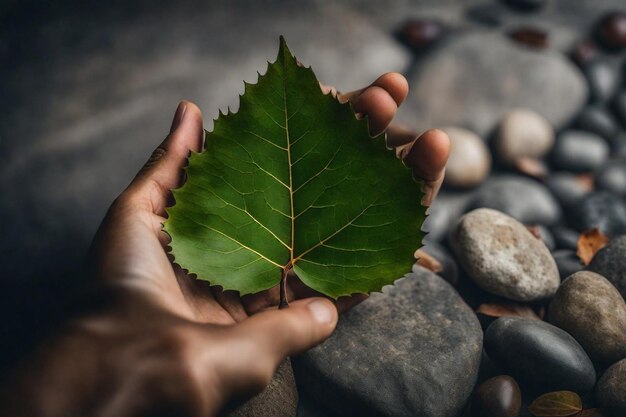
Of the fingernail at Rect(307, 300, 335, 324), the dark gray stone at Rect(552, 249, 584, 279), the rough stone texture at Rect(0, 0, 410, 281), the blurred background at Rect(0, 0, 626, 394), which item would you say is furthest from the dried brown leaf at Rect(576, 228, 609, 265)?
the rough stone texture at Rect(0, 0, 410, 281)

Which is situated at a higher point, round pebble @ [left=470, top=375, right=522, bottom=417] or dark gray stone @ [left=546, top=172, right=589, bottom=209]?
dark gray stone @ [left=546, top=172, right=589, bottom=209]

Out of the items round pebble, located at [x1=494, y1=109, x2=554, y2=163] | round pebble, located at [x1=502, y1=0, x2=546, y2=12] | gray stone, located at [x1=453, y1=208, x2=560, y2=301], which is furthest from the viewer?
round pebble, located at [x1=502, y1=0, x2=546, y2=12]

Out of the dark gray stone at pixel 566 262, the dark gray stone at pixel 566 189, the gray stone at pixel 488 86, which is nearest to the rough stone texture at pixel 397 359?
the dark gray stone at pixel 566 262

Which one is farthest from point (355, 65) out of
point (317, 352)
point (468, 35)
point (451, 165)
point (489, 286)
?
point (317, 352)

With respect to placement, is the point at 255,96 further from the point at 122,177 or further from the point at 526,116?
the point at 526,116

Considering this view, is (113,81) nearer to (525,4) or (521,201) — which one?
(521,201)

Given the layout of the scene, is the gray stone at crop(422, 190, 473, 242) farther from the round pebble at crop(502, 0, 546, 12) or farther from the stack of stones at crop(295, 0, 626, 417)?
the round pebble at crop(502, 0, 546, 12)

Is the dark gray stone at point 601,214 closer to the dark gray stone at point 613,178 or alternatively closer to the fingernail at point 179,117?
the dark gray stone at point 613,178
